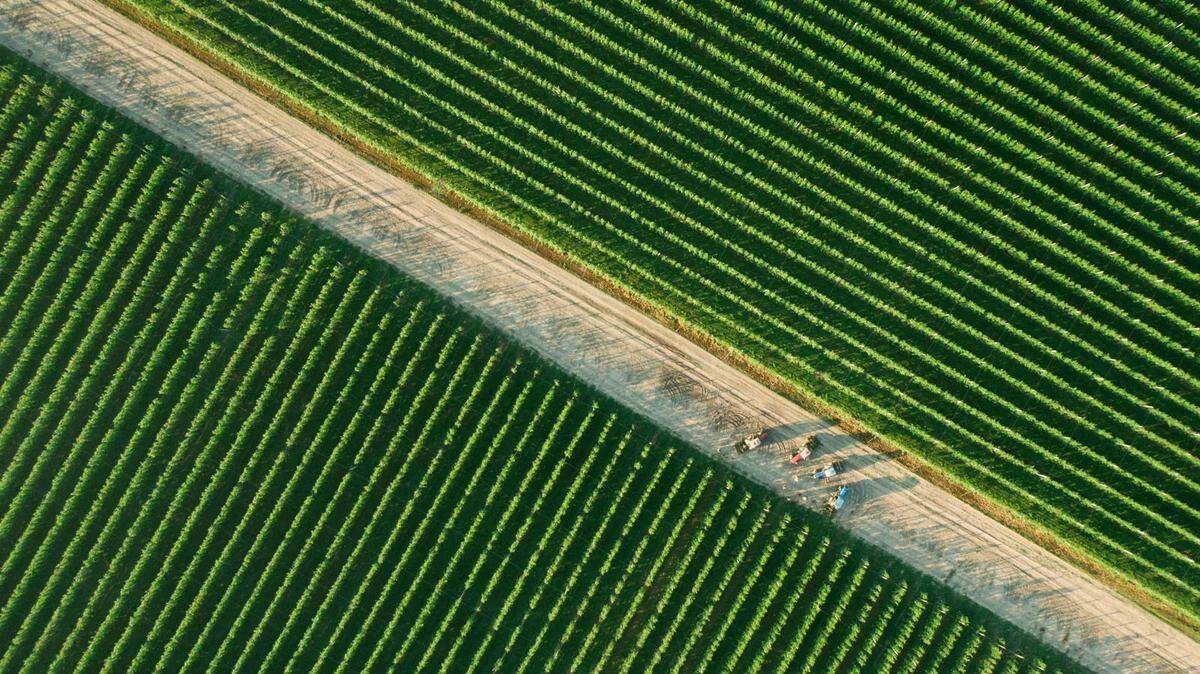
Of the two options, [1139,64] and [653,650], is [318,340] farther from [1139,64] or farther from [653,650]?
[1139,64]

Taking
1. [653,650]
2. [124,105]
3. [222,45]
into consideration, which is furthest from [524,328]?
[124,105]

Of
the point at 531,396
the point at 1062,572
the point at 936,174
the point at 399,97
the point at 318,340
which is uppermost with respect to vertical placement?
the point at 936,174

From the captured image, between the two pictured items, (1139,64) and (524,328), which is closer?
(1139,64)

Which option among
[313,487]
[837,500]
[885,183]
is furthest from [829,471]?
[313,487]

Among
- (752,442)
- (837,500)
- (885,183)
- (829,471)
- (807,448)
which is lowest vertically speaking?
(837,500)

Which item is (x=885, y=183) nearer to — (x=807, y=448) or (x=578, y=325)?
(x=807, y=448)

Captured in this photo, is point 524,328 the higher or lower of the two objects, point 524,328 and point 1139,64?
the lower
